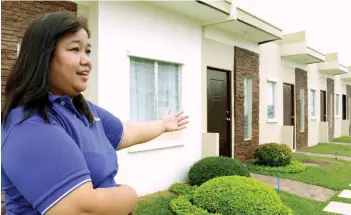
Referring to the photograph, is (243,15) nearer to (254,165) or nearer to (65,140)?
(254,165)

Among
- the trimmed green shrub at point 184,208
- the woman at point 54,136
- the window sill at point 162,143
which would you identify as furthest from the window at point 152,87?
the woman at point 54,136

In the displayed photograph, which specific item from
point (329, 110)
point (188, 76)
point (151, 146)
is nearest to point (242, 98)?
point (188, 76)

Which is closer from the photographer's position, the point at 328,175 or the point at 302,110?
the point at 328,175

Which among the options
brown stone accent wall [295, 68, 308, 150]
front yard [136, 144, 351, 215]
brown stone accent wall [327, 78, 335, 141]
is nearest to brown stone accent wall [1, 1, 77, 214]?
front yard [136, 144, 351, 215]

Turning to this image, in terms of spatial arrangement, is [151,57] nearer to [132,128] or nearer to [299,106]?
[132,128]

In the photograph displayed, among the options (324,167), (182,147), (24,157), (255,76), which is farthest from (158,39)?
(324,167)

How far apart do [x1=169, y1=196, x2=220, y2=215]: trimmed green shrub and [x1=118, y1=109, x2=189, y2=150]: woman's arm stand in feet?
7.31

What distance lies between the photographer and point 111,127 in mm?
1551

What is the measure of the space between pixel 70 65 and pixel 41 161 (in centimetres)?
39

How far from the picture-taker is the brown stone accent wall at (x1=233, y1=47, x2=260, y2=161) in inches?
324

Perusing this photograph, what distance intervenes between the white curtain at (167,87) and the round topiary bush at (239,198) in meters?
2.30

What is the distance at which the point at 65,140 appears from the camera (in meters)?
0.88

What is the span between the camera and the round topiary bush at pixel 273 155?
7.89 meters

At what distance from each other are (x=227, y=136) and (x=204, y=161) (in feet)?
7.77
